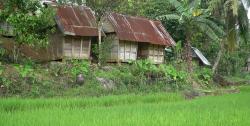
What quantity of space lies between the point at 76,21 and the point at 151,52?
607 cm

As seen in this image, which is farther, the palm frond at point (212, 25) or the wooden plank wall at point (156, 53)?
the wooden plank wall at point (156, 53)

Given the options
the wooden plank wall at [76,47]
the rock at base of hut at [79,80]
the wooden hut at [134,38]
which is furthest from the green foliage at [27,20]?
the wooden hut at [134,38]

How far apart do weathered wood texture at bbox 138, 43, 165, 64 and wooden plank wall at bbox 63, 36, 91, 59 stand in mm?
4727

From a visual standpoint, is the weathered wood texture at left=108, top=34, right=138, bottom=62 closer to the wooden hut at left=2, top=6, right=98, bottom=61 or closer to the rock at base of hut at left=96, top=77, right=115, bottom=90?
the wooden hut at left=2, top=6, right=98, bottom=61

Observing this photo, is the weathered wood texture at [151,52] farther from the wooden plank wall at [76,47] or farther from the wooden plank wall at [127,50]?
the wooden plank wall at [76,47]

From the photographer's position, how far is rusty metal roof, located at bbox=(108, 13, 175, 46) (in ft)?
70.9

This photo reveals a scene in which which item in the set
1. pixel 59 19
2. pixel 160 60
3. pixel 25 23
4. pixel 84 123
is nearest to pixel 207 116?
pixel 84 123

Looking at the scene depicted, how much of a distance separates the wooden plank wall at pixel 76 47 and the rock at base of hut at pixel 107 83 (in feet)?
10.6

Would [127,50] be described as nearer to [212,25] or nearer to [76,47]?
[76,47]

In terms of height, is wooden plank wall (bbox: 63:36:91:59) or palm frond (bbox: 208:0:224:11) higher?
palm frond (bbox: 208:0:224:11)

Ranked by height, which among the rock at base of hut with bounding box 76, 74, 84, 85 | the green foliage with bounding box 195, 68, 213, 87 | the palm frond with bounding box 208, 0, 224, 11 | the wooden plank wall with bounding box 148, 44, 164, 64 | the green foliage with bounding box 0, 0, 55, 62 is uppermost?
the palm frond with bounding box 208, 0, 224, 11

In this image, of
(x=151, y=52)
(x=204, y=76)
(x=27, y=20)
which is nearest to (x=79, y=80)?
(x=27, y=20)

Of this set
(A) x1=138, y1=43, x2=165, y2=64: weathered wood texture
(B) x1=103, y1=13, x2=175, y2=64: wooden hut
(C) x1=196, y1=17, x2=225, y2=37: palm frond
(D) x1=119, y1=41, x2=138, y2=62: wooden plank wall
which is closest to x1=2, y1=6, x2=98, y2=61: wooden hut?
(B) x1=103, y1=13, x2=175, y2=64: wooden hut

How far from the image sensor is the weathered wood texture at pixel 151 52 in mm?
24094
